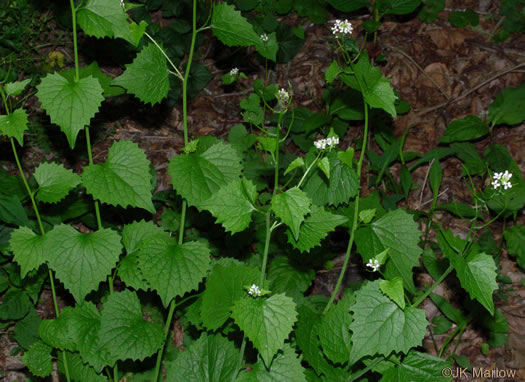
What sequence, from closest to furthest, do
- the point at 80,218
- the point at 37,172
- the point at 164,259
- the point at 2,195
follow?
the point at 164,259
the point at 37,172
the point at 2,195
the point at 80,218

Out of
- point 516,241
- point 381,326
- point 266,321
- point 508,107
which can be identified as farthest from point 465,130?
point 266,321

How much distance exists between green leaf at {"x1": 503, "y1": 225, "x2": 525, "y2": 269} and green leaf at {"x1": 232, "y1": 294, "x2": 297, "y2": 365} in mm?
1993

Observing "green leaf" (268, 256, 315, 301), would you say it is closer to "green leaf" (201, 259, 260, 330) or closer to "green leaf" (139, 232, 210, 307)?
"green leaf" (201, 259, 260, 330)

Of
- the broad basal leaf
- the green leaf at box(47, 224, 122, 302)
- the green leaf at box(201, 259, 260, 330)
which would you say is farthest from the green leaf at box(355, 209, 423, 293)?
the green leaf at box(47, 224, 122, 302)

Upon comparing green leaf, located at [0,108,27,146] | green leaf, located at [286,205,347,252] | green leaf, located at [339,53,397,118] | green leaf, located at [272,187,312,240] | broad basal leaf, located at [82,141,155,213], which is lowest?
green leaf, located at [286,205,347,252]

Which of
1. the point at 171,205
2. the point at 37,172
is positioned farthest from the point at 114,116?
the point at 37,172

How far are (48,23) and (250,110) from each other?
1.92m

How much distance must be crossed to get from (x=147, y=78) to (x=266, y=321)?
3.88ft

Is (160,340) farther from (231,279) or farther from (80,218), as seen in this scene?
(80,218)

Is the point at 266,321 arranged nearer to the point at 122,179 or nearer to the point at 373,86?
the point at 122,179

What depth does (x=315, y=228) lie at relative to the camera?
206cm

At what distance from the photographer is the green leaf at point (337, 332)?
84.9 inches

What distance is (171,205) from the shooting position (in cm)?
353

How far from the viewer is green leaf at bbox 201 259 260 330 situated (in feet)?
7.26
